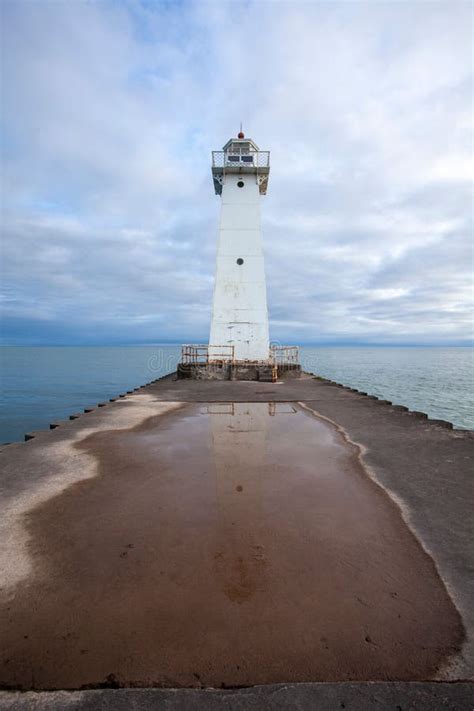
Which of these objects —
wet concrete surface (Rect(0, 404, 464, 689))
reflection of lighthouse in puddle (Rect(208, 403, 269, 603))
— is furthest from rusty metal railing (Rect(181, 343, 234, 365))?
wet concrete surface (Rect(0, 404, 464, 689))

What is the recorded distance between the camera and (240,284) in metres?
19.3

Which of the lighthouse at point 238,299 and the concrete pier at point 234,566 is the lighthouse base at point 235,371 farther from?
the concrete pier at point 234,566

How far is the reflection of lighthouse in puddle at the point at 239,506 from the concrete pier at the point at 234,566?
2 cm

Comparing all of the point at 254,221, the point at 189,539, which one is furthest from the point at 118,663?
the point at 254,221

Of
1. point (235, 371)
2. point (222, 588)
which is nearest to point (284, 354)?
point (235, 371)

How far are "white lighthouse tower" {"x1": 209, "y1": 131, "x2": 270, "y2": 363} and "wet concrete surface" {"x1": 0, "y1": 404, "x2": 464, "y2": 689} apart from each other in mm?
14354

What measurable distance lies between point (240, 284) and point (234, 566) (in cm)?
1714

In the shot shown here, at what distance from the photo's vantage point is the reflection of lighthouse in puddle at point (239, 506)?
9.46 ft

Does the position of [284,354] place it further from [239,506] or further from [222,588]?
[222,588]

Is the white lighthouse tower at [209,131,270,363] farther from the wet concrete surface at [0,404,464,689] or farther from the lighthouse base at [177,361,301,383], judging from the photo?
the wet concrete surface at [0,404,464,689]

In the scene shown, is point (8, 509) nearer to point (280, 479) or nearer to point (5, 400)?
point (280, 479)

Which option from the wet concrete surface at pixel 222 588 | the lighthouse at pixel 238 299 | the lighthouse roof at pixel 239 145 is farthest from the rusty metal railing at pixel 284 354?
the wet concrete surface at pixel 222 588

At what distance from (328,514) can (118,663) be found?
2456 mm

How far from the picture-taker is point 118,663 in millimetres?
2139
